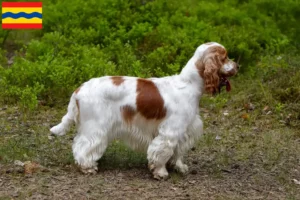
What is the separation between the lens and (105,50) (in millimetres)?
10969

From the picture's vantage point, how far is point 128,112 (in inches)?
244

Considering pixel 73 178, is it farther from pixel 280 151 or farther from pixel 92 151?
pixel 280 151

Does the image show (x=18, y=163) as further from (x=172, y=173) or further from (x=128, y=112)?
(x=172, y=173)

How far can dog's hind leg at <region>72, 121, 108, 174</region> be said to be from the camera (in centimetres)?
Result: 619

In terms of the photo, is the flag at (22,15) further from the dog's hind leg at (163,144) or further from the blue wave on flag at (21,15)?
the dog's hind leg at (163,144)

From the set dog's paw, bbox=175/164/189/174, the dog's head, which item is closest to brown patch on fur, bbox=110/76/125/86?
the dog's head

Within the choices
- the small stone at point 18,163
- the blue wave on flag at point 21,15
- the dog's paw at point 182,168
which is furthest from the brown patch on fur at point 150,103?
the blue wave on flag at point 21,15

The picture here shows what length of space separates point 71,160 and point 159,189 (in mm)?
1132

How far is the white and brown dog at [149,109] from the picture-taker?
20.2 feet

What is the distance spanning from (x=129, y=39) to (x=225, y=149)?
456 centimetres

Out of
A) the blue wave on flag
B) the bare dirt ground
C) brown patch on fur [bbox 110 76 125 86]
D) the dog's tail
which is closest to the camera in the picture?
the bare dirt ground

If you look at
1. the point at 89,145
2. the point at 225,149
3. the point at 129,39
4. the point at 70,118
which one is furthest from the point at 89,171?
the point at 129,39

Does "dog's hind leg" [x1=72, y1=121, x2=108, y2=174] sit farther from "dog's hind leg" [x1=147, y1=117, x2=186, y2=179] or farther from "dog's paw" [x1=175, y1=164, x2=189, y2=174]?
"dog's paw" [x1=175, y1=164, x2=189, y2=174]

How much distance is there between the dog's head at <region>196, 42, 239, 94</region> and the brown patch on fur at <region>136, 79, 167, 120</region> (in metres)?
0.46
